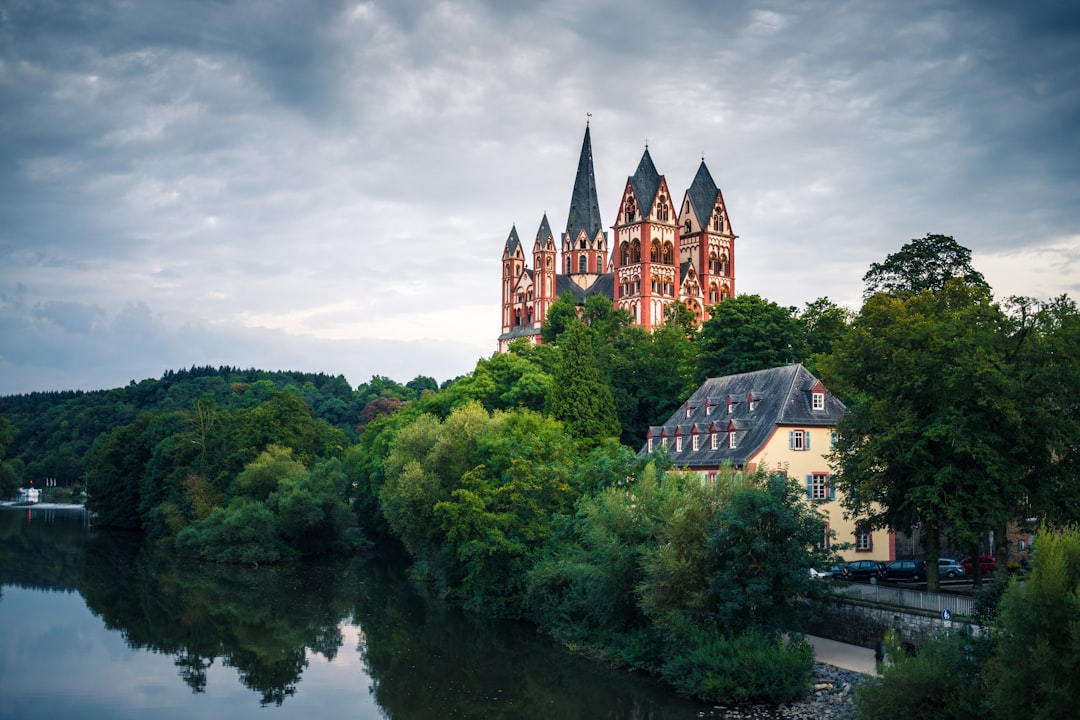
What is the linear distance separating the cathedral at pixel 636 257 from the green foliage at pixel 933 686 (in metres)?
104

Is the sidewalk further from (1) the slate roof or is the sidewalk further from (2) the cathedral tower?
(2) the cathedral tower

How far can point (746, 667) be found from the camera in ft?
90.9

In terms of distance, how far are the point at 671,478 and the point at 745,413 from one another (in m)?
13.4

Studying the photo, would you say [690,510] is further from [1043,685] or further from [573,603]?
[1043,685]

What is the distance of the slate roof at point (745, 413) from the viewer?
1768 inches

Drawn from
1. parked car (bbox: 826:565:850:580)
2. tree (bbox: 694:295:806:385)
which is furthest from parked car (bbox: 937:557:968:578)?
tree (bbox: 694:295:806:385)

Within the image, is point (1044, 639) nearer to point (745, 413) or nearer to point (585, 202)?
point (745, 413)

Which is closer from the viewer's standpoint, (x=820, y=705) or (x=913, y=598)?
(x=820, y=705)

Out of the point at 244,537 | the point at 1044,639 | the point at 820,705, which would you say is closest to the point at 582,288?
the point at 244,537

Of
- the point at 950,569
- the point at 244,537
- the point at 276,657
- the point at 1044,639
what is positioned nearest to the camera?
the point at 1044,639

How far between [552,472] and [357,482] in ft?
129

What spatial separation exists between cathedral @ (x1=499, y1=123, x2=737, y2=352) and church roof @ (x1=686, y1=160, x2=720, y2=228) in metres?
0.14

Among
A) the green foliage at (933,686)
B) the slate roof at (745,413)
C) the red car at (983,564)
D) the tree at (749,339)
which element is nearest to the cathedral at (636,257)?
the tree at (749,339)

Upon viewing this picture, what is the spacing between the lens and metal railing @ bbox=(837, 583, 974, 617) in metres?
28.6
